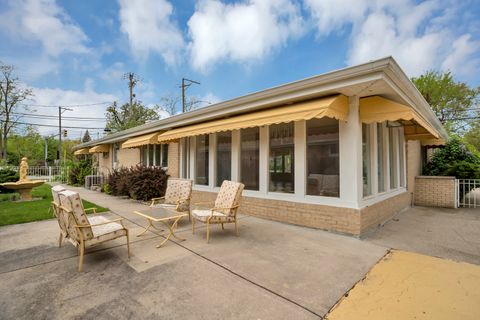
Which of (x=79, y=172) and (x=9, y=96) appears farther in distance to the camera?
(x=9, y=96)

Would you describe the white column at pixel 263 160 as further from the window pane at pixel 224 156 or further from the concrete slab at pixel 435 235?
the concrete slab at pixel 435 235

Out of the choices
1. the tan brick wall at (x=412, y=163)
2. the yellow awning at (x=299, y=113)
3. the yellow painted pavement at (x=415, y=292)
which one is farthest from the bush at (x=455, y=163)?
the yellow awning at (x=299, y=113)

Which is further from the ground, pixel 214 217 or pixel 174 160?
pixel 174 160

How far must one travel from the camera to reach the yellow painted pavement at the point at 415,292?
2.86 metres

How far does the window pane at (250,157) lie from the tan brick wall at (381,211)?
3.30 metres

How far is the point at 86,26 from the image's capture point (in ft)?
49.4

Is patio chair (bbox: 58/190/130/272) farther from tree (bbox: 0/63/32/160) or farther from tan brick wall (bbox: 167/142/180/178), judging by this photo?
tree (bbox: 0/63/32/160)

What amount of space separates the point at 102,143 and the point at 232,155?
14548 millimetres

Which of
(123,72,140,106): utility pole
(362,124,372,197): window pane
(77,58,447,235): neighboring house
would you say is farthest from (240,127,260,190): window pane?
(123,72,140,106): utility pole

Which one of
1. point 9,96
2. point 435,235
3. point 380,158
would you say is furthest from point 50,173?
point 435,235

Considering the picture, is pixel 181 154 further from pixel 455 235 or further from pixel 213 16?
pixel 455 235

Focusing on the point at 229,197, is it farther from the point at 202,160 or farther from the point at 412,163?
the point at 412,163

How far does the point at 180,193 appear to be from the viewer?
757 cm

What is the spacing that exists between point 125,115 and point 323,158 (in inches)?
1584
